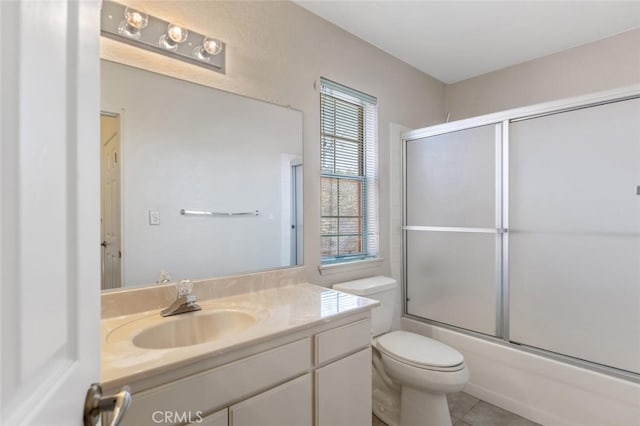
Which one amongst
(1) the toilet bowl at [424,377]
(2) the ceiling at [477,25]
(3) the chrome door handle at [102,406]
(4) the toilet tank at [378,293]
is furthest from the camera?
(4) the toilet tank at [378,293]

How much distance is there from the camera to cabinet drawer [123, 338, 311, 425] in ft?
2.77

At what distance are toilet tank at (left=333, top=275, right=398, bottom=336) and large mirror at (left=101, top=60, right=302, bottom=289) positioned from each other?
43 centimetres

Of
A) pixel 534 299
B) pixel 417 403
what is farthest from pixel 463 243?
pixel 417 403

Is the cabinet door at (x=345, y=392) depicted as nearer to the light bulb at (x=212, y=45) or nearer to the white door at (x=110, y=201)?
the white door at (x=110, y=201)

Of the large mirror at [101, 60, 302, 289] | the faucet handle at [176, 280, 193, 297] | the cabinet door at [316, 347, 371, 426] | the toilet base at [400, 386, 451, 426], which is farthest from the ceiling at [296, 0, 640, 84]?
the toilet base at [400, 386, 451, 426]

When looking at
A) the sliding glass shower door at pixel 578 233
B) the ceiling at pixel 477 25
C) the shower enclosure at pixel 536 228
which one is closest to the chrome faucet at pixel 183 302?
the ceiling at pixel 477 25

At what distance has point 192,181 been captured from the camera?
1.46 metres

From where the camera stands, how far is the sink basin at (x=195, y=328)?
1.18m

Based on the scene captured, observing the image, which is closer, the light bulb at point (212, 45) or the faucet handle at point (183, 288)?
the faucet handle at point (183, 288)

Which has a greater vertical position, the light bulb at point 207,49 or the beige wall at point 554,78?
the beige wall at point 554,78

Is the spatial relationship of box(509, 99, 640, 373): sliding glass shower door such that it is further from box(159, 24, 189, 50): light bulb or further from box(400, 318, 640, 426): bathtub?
box(159, 24, 189, 50): light bulb

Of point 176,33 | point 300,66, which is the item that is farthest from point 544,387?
point 176,33

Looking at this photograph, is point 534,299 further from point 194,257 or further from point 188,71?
point 188,71

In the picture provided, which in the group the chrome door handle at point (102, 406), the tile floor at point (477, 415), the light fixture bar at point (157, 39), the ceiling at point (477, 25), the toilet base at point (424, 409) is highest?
the ceiling at point (477, 25)
